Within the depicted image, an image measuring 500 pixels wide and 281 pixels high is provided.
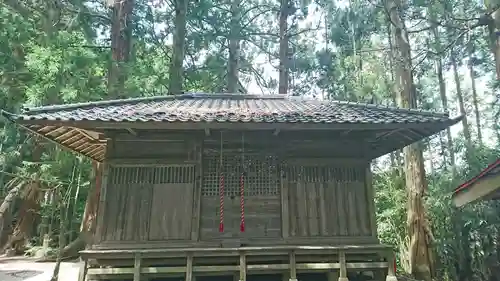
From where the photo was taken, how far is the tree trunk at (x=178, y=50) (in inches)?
497

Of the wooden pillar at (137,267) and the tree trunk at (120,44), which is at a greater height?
the tree trunk at (120,44)

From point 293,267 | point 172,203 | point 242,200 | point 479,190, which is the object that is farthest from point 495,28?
point 172,203

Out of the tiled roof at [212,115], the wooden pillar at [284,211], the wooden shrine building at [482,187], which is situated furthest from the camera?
the wooden pillar at [284,211]

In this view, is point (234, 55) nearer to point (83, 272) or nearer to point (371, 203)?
point (371, 203)

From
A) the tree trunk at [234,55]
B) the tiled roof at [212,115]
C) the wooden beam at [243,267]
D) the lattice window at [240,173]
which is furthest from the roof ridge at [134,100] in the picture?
the tree trunk at [234,55]

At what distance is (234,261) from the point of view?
6441 mm

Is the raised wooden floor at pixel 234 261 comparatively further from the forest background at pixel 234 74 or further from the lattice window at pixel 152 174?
the forest background at pixel 234 74

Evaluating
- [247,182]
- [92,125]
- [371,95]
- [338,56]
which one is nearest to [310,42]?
[338,56]

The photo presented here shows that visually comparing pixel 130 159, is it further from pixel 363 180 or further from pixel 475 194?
pixel 475 194

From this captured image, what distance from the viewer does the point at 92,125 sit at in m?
5.84

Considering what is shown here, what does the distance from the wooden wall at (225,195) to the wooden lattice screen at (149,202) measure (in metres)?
0.02

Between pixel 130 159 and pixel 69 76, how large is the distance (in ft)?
16.6

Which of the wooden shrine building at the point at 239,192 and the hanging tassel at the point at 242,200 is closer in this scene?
the wooden shrine building at the point at 239,192

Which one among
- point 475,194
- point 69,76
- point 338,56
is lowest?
point 475,194
